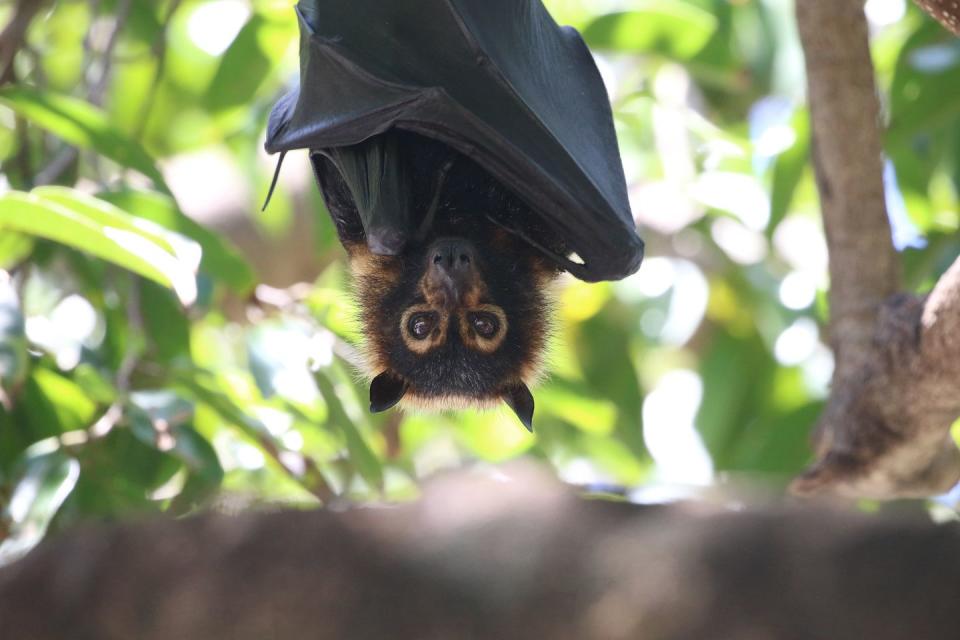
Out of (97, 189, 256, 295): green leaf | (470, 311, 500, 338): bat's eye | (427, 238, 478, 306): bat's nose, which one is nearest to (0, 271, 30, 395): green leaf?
(97, 189, 256, 295): green leaf

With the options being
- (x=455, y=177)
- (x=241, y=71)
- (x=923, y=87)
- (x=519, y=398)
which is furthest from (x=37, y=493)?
(x=923, y=87)

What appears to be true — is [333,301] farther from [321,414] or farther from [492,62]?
[492,62]

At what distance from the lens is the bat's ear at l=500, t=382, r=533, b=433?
405cm

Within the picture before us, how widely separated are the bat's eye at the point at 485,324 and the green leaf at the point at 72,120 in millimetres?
1395

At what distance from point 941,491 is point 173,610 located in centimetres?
318

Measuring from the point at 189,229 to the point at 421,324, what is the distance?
0.90 metres

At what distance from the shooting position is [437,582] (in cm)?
92

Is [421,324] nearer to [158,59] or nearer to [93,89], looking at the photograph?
[93,89]

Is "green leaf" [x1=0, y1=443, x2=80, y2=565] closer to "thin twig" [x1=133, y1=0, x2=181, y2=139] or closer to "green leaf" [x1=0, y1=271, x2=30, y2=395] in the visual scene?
"green leaf" [x1=0, y1=271, x2=30, y2=395]

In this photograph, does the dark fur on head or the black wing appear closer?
the black wing

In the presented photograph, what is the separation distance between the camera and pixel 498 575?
0.90m

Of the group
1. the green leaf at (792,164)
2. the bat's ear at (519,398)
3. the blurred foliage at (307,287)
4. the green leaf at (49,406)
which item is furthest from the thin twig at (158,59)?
the green leaf at (792,164)

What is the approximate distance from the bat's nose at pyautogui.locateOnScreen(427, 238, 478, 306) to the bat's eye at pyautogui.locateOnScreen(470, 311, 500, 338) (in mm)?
126

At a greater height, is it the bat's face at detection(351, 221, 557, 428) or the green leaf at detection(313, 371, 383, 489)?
the bat's face at detection(351, 221, 557, 428)
